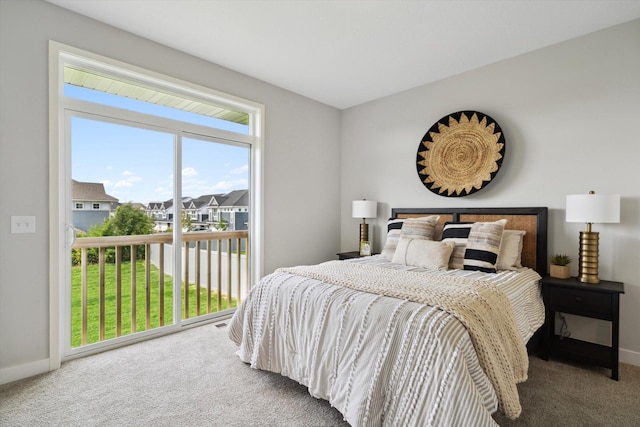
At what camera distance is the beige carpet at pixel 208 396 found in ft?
5.82

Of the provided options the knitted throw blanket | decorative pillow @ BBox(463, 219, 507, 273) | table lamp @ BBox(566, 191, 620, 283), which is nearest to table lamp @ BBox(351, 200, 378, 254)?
decorative pillow @ BBox(463, 219, 507, 273)

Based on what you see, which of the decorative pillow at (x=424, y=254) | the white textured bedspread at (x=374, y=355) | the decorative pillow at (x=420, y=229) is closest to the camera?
the white textured bedspread at (x=374, y=355)

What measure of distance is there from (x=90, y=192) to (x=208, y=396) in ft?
6.23

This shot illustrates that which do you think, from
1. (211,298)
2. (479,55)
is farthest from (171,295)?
(479,55)

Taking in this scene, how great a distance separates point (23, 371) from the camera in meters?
2.20

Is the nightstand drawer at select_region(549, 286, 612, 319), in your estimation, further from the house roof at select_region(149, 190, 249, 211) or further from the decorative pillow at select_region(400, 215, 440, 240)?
the house roof at select_region(149, 190, 249, 211)

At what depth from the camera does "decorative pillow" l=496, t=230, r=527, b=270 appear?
270cm

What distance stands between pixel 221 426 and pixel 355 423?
0.74 m

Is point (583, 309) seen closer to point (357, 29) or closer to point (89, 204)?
point (357, 29)

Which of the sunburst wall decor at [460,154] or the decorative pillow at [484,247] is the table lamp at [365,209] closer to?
the sunburst wall decor at [460,154]

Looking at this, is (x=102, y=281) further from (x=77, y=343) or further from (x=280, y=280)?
(x=280, y=280)

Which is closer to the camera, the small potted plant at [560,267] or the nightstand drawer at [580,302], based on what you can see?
the nightstand drawer at [580,302]

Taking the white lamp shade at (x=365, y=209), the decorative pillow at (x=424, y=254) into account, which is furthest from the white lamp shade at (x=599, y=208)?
the white lamp shade at (x=365, y=209)

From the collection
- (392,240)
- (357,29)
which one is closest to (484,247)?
(392,240)
